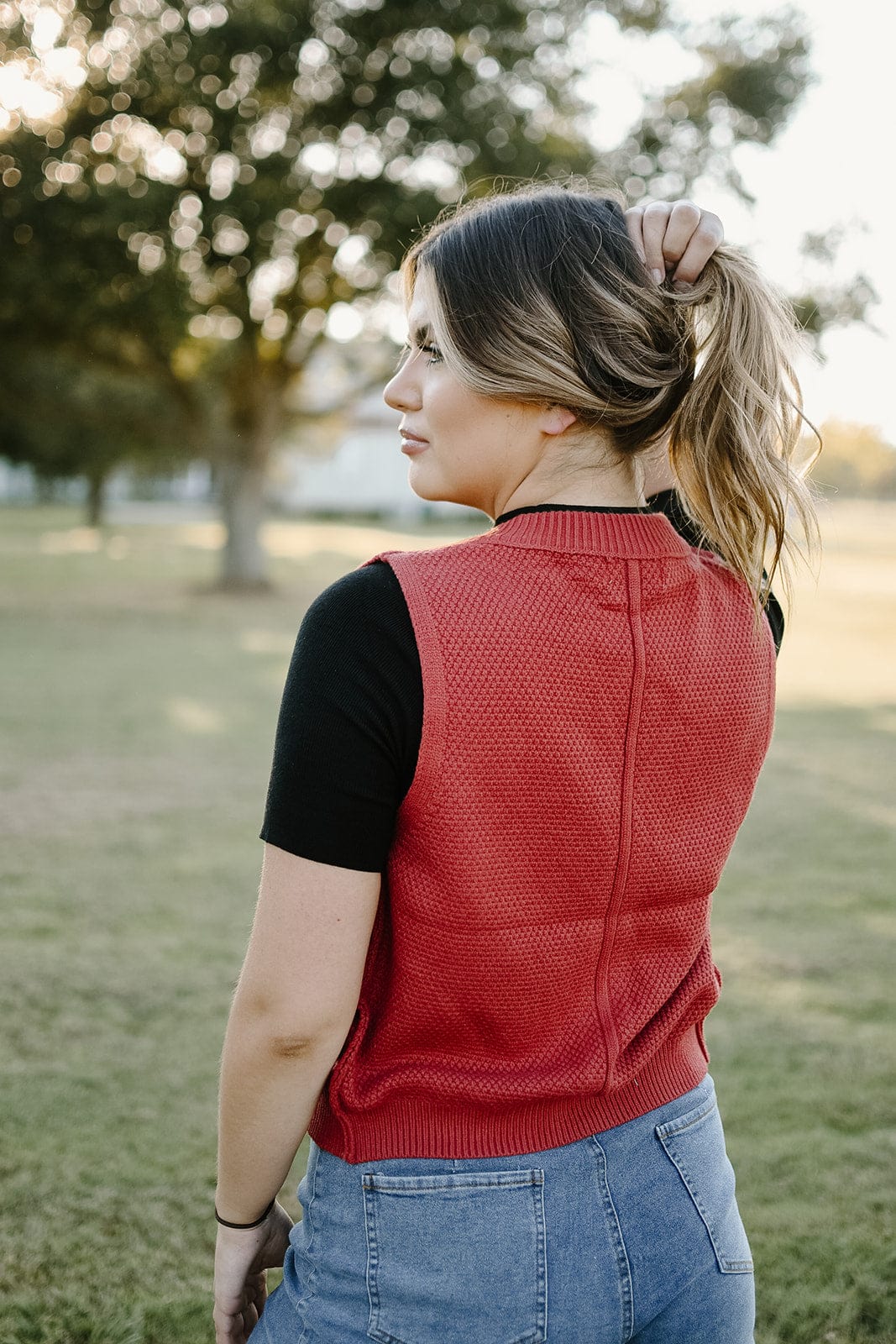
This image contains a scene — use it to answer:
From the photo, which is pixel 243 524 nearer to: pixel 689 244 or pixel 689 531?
pixel 689 531

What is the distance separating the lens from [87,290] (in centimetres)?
1589

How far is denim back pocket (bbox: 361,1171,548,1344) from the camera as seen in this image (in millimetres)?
1101

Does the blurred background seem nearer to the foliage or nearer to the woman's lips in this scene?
the woman's lips

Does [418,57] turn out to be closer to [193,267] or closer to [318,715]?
[193,267]

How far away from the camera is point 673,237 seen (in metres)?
1.26

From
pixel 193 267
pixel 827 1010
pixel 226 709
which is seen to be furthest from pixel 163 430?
pixel 827 1010

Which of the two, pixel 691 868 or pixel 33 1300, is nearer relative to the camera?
pixel 691 868

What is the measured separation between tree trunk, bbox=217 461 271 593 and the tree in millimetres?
2089

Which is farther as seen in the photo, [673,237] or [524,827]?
[673,237]

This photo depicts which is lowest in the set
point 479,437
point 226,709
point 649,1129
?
point 226,709

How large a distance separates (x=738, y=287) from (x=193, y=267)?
17.4 metres

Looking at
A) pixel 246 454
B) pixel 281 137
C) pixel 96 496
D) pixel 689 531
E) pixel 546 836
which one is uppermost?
pixel 281 137

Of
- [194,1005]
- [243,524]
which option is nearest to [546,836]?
[194,1005]

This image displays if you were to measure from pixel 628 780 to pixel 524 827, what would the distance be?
0.12 metres
